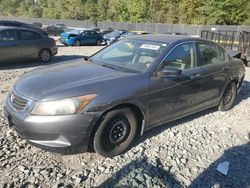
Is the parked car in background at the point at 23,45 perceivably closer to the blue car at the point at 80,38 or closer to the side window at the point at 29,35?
the side window at the point at 29,35

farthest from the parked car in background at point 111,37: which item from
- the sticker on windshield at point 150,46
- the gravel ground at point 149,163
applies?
→ the gravel ground at point 149,163

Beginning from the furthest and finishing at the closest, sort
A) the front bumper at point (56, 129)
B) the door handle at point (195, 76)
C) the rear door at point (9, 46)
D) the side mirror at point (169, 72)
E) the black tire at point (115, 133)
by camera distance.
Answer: the rear door at point (9, 46) < the door handle at point (195, 76) < the side mirror at point (169, 72) < the black tire at point (115, 133) < the front bumper at point (56, 129)

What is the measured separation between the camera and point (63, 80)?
12.1 ft

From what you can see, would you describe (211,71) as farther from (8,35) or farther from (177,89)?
(8,35)

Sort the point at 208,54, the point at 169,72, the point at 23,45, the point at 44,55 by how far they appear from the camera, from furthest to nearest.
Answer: the point at 44,55, the point at 23,45, the point at 208,54, the point at 169,72

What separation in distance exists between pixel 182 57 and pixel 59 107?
2334mm

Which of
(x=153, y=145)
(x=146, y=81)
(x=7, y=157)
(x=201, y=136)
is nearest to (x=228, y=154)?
(x=201, y=136)

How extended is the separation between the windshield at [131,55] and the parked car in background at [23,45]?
6.33 m

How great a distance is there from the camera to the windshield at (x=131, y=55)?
4.21 metres

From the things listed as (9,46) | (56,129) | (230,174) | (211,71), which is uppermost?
(211,71)

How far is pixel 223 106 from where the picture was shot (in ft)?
19.3

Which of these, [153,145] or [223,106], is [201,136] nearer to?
[153,145]

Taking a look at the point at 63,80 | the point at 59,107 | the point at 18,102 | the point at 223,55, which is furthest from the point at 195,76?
the point at 18,102

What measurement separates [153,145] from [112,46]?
202cm
